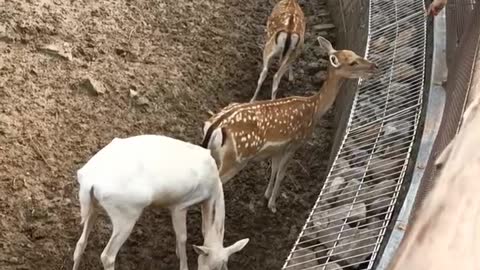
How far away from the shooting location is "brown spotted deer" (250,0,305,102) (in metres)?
4.30

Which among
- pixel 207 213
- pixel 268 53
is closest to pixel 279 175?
pixel 207 213

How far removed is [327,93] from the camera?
388cm

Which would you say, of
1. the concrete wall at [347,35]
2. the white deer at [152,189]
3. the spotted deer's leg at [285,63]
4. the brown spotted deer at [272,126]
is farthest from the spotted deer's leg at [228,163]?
the spotted deer's leg at [285,63]

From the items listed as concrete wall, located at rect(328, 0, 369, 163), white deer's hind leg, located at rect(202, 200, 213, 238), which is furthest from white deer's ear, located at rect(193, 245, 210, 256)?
concrete wall, located at rect(328, 0, 369, 163)

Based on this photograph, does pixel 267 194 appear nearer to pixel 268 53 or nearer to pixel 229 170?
pixel 229 170

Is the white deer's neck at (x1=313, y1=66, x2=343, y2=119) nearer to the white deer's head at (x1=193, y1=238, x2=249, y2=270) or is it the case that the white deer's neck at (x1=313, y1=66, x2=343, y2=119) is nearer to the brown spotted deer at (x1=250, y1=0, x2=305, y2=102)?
the brown spotted deer at (x1=250, y1=0, x2=305, y2=102)

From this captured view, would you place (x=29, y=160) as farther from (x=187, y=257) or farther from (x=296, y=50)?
(x=296, y=50)

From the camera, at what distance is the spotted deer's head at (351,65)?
3.77m

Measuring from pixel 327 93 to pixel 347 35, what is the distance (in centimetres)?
110

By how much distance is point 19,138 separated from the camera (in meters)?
3.93

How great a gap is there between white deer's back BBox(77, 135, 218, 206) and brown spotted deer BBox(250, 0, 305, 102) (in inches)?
51.7

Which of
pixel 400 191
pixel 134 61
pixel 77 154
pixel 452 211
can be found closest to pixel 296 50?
pixel 134 61

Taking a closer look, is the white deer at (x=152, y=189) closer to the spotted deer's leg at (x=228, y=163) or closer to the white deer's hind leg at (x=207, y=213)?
the white deer's hind leg at (x=207, y=213)

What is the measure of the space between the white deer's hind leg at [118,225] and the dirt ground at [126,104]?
1.17ft
